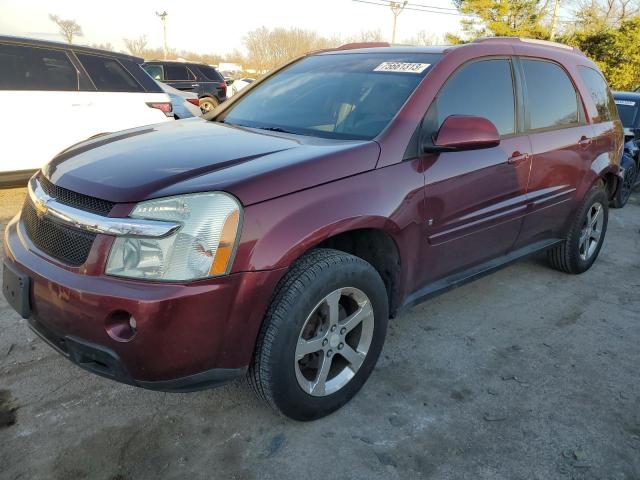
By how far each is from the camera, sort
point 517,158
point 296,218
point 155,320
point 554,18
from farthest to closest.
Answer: point 554,18
point 517,158
point 296,218
point 155,320

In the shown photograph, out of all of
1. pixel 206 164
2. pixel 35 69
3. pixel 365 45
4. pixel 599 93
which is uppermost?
pixel 365 45

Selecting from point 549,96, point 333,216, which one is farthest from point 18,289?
point 549,96

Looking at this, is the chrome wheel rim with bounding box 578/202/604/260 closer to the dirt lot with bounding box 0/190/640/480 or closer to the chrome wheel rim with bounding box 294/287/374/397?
the dirt lot with bounding box 0/190/640/480

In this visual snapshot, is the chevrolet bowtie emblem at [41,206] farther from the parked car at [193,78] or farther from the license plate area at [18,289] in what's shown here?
the parked car at [193,78]

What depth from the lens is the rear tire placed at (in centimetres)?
417

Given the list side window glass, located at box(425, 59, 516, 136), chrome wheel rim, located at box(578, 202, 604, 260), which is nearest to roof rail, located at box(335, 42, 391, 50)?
side window glass, located at box(425, 59, 516, 136)

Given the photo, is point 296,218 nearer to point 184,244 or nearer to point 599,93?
point 184,244

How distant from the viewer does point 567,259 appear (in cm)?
427

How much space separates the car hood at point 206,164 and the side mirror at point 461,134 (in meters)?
0.37

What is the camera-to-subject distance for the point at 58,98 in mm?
5727

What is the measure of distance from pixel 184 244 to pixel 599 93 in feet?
12.7

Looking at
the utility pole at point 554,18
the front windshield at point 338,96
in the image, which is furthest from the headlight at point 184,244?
the utility pole at point 554,18

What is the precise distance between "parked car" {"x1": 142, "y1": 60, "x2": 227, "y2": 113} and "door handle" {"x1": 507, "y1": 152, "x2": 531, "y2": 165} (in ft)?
41.2

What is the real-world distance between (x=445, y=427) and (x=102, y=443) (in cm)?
153
